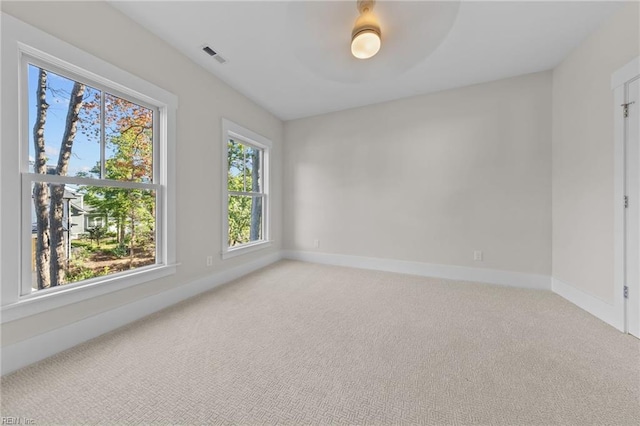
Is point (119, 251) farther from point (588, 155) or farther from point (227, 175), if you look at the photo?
point (588, 155)

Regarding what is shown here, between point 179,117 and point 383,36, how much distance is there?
217cm

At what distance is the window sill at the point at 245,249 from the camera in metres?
3.01

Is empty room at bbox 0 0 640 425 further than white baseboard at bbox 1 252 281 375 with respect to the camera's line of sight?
No

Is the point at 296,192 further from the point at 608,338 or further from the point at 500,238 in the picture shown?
the point at 608,338

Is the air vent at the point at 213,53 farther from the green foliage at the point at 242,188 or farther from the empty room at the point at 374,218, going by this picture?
the green foliage at the point at 242,188

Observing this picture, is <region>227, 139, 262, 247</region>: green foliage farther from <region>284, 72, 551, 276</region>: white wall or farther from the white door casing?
the white door casing

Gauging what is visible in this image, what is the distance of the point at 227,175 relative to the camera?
3045 mm

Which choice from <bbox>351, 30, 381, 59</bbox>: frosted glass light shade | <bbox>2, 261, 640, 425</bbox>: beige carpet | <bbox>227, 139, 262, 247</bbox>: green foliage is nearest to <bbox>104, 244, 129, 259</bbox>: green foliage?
Result: <bbox>2, 261, 640, 425</bbox>: beige carpet

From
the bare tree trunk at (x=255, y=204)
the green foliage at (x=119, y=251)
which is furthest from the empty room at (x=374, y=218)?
the bare tree trunk at (x=255, y=204)

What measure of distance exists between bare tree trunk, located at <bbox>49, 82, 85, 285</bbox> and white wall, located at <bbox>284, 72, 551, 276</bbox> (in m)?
2.89

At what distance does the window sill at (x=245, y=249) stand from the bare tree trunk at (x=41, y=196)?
5.01 feet

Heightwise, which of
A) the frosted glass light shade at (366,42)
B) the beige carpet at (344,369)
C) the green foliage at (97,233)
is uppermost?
the frosted glass light shade at (366,42)

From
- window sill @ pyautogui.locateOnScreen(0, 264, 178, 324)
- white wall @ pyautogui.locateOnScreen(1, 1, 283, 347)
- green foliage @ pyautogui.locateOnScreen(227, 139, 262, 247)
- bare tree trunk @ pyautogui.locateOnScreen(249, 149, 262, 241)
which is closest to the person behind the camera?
window sill @ pyautogui.locateOnScreen(0, 264, 178, 324)

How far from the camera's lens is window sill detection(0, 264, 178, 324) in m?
1.37
